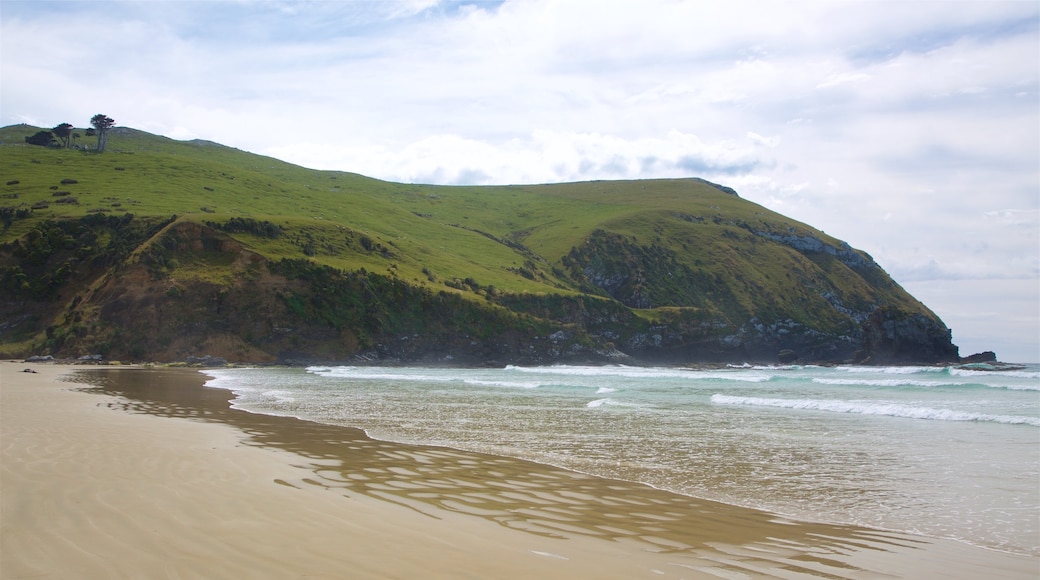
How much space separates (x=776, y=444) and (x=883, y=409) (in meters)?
11.8

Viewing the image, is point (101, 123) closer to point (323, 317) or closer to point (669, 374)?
point (323, 317)

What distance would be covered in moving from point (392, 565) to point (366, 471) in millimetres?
5173

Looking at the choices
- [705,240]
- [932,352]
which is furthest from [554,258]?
[932,352]

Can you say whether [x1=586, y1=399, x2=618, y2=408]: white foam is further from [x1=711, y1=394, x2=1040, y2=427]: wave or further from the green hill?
the green hill

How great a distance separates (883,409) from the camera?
80.3 ft

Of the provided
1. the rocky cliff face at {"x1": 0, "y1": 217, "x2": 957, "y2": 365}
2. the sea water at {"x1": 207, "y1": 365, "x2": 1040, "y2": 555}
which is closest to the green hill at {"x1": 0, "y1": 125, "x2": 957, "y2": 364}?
the rocky cliff face at {"x1": 0, "y1": 217, "x2": 957, "y2": 365}

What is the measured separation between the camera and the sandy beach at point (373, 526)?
5352mm

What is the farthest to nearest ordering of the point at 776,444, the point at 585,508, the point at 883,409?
the point at 883,409
the point at 776,444
the point at 585,508

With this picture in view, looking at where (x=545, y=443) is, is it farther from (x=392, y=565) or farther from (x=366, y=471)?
(x=392, y=565)

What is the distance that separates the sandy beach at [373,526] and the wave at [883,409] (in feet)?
56.3

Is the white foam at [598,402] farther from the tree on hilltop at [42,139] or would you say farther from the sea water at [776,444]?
the tree on hilltop at [42,139]

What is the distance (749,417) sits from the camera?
21.8 metres

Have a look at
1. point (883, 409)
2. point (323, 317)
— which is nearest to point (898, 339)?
point (323, 317)

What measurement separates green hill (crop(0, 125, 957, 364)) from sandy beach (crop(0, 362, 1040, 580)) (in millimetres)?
56219
